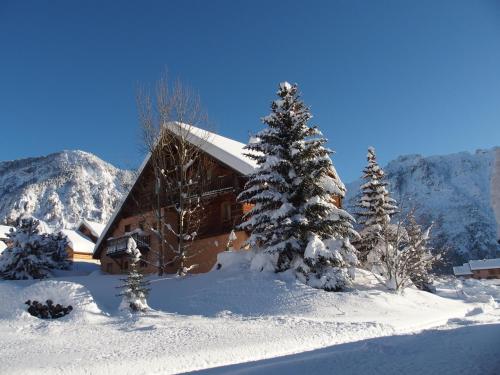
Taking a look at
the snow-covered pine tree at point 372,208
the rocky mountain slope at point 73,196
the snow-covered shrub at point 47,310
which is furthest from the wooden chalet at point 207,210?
the rocky mountain slope at point 73,196

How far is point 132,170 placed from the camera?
27.7 meters

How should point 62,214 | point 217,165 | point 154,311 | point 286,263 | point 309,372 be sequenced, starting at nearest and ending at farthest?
point 309,372
point 154,311
point 286,263
point 217,165
point 62,214

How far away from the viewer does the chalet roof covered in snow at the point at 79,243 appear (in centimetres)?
4656

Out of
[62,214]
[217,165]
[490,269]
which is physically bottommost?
[490,269]

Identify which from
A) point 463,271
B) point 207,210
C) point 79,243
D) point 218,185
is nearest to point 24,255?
point 207,210

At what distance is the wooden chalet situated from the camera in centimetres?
2459

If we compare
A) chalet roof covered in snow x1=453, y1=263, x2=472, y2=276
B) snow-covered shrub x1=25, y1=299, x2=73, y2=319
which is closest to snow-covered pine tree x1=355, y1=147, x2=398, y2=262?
snow-covered shrub x1=25, y1=299, x2=73, y2=319

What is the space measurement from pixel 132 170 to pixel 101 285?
10000 mm

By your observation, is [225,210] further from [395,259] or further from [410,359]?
[410,359]

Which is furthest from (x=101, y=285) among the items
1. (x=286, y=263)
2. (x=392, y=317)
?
(x=392, y=317)

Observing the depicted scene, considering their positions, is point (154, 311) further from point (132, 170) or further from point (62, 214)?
point (62, 214)

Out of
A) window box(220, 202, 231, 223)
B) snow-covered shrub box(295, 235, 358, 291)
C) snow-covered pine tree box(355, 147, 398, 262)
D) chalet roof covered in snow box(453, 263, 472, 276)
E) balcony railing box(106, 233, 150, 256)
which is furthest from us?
chalet roof covered in snow box(453, 263, 472, 276)

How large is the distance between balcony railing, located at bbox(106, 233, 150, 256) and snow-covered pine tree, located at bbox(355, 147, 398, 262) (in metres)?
14.1

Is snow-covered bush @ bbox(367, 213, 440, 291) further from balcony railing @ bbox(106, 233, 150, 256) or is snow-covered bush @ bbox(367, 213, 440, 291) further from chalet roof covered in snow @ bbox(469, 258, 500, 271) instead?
chalet roof covered in snow @ bbox(469, 258, 500, 271)
